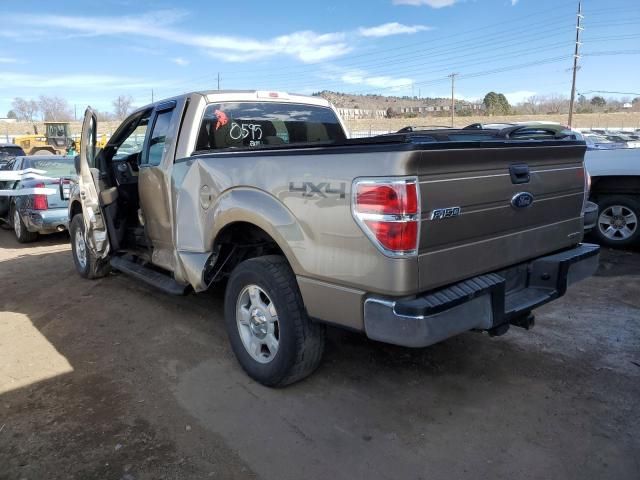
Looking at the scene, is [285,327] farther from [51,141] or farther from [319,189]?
[51,141]

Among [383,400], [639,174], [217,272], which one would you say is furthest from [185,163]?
[639,174]

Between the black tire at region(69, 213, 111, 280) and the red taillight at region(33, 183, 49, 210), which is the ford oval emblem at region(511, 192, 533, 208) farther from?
the red taillight at region(33, 183, 49, 210)

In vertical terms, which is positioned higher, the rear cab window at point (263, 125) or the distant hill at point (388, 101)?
the distant hill at point (388, 101)

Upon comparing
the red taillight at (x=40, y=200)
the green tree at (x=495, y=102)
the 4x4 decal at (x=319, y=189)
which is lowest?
the red taillight at (x=40, y=200)

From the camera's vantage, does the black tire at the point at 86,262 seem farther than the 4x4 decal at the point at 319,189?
Yes

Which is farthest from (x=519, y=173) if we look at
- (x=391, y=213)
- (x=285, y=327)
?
(x=285, y=327)

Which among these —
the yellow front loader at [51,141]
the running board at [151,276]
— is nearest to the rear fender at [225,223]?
the running board at [151,276]

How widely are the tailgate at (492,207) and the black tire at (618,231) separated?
4.22m

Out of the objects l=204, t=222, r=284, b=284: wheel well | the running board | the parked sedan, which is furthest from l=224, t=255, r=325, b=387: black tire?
the parked sedan

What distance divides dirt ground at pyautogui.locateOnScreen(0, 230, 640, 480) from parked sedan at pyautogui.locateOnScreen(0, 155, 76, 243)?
4.12 m

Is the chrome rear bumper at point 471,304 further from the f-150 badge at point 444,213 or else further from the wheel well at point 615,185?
the wheel well at point 615,185

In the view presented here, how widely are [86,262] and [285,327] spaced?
4.09m

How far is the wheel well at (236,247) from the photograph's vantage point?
12.4 feet

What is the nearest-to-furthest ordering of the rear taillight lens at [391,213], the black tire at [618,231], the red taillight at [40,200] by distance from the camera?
the rear taillight lens at [391,213], the black tire at [618,231], the red taillight at [40,200]
